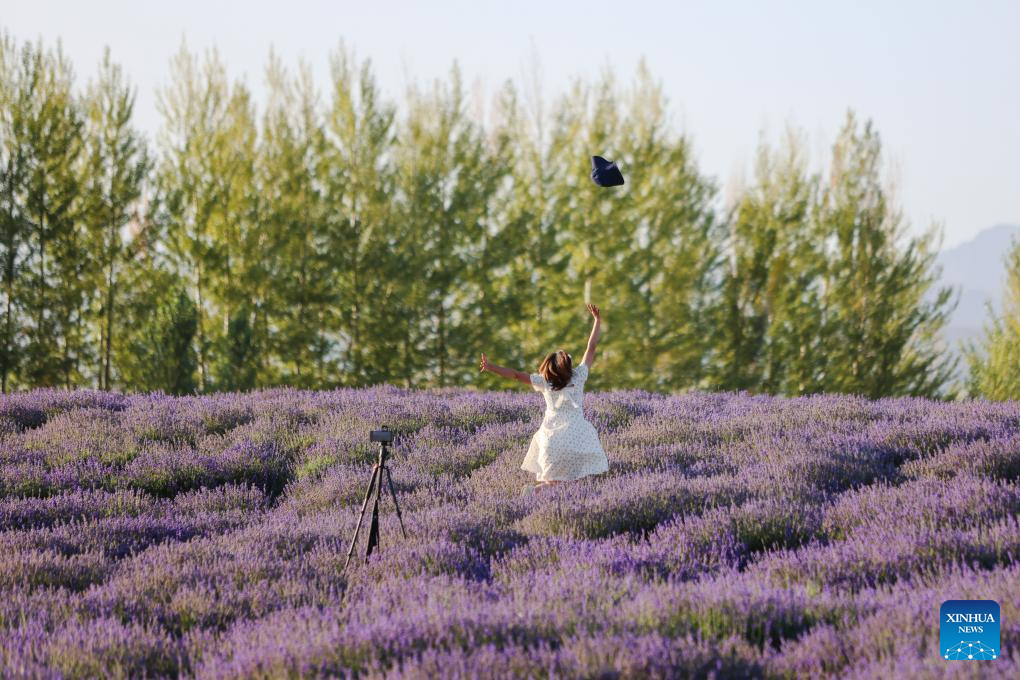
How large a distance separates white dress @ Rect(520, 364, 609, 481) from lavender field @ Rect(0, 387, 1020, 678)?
28cm

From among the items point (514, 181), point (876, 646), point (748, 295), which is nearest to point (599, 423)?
point (876, 646)

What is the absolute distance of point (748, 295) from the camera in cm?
2938

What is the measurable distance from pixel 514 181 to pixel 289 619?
23248mm

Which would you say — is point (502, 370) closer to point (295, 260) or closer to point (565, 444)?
point (565, 444)

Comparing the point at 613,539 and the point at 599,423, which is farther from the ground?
the point at 599,423

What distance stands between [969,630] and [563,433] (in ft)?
13.6

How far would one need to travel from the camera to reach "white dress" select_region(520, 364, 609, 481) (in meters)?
7.83

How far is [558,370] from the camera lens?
26.3 feet

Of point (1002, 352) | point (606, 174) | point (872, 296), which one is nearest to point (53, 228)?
point (606, 174)

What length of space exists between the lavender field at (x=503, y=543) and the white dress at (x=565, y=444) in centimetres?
28

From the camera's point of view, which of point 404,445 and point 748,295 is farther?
point 748,295

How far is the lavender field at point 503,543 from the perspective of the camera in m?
4.13

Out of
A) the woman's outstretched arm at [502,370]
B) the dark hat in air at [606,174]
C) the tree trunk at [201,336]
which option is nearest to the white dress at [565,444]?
the woman's outstretched arm at [502,370]

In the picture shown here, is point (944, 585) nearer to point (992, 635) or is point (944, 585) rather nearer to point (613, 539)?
point (992, 635)
